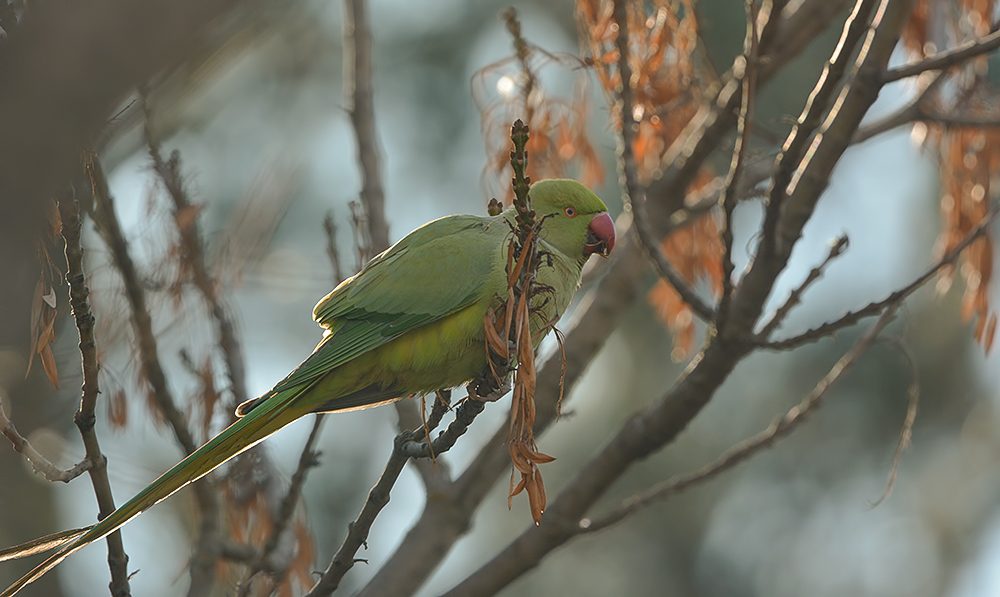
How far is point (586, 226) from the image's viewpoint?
2.95 meters

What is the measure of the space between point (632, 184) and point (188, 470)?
1594 millimetres

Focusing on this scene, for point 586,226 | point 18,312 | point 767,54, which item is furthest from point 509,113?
point 18,312

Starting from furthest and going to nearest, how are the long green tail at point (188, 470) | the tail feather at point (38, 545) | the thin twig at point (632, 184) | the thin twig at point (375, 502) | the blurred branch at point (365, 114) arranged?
the blurred branch at point (365, 114), the thin twig at point (632, 184), the thin twig at point (375, 502), the long green tail at point (188, 470), the tail feather at point (38, 545)

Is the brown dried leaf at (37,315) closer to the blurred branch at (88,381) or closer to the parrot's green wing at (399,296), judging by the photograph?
the blurred branch at (88,381)

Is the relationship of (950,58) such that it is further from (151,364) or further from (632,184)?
(151,364)

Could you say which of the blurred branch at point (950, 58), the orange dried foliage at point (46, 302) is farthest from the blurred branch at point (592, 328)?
the orange dried foliage at point (46, 302)

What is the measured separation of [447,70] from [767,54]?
22.3 feet

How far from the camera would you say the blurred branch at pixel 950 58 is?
2.47 meters

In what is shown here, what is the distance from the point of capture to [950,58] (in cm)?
251

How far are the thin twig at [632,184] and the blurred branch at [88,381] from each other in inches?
65.1

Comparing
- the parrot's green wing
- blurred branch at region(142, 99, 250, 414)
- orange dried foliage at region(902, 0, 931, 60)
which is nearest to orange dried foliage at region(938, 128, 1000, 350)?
orange dried foliage at region(902, 0, 931, 60)

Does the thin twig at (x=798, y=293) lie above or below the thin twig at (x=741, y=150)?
below

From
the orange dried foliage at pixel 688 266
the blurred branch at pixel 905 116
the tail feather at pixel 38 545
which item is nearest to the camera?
the tail feather at pixel 38 545

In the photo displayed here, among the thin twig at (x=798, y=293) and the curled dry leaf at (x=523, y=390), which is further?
the thin twig at (x=798, y=293)
